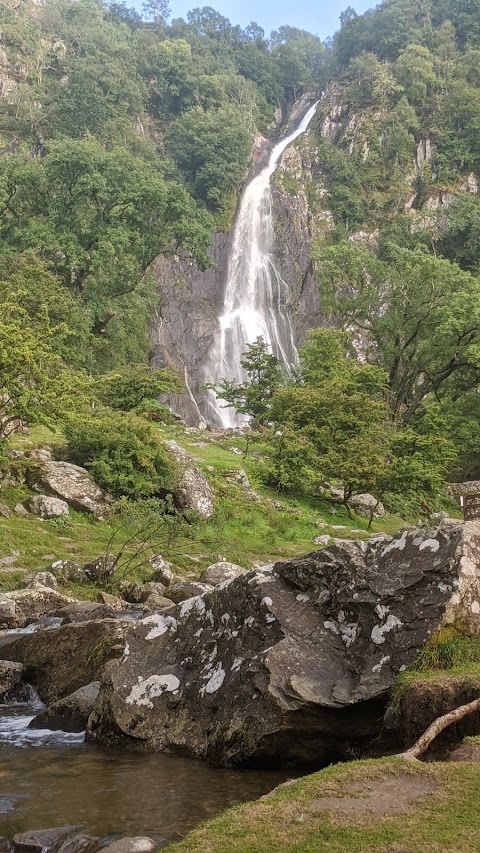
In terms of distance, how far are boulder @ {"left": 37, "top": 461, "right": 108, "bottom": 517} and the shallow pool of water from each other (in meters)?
12.5

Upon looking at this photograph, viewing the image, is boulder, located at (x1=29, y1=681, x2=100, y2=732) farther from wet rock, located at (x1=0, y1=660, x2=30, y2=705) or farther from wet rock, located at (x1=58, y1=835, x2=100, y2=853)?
wet rock, located at (x1=58, y1=835, x2=100, y2=853)

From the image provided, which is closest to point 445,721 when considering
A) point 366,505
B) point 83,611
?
point 83,611

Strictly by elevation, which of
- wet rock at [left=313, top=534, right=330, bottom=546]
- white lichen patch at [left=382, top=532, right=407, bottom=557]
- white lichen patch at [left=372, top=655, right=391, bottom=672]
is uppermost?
white lichen patch at [left=382, top=532, right=407, bottom=557]

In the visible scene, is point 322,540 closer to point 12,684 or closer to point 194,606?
point 12,684

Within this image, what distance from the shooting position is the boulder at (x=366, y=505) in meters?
28.2

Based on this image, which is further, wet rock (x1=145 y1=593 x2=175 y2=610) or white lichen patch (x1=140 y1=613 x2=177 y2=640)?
wet rock (x1=145 y1=593 x2=175 y2=610)

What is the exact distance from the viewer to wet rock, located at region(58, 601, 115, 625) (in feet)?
Answer: 38.1

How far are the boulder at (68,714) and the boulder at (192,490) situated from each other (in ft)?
40.8

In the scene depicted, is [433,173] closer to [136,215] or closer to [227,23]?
[136,215]

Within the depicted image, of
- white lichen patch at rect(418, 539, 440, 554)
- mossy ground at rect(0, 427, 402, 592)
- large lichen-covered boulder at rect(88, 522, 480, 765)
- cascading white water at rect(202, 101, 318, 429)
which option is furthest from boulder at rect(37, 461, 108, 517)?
cascading white water at rect(202, 101, 318, 429)

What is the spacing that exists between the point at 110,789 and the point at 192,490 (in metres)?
15.8

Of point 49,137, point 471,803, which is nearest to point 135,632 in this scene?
point 471,803

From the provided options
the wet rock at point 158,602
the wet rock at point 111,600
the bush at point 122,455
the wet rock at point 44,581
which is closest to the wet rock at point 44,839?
the wet rock at point 111,600

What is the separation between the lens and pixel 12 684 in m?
9.32
